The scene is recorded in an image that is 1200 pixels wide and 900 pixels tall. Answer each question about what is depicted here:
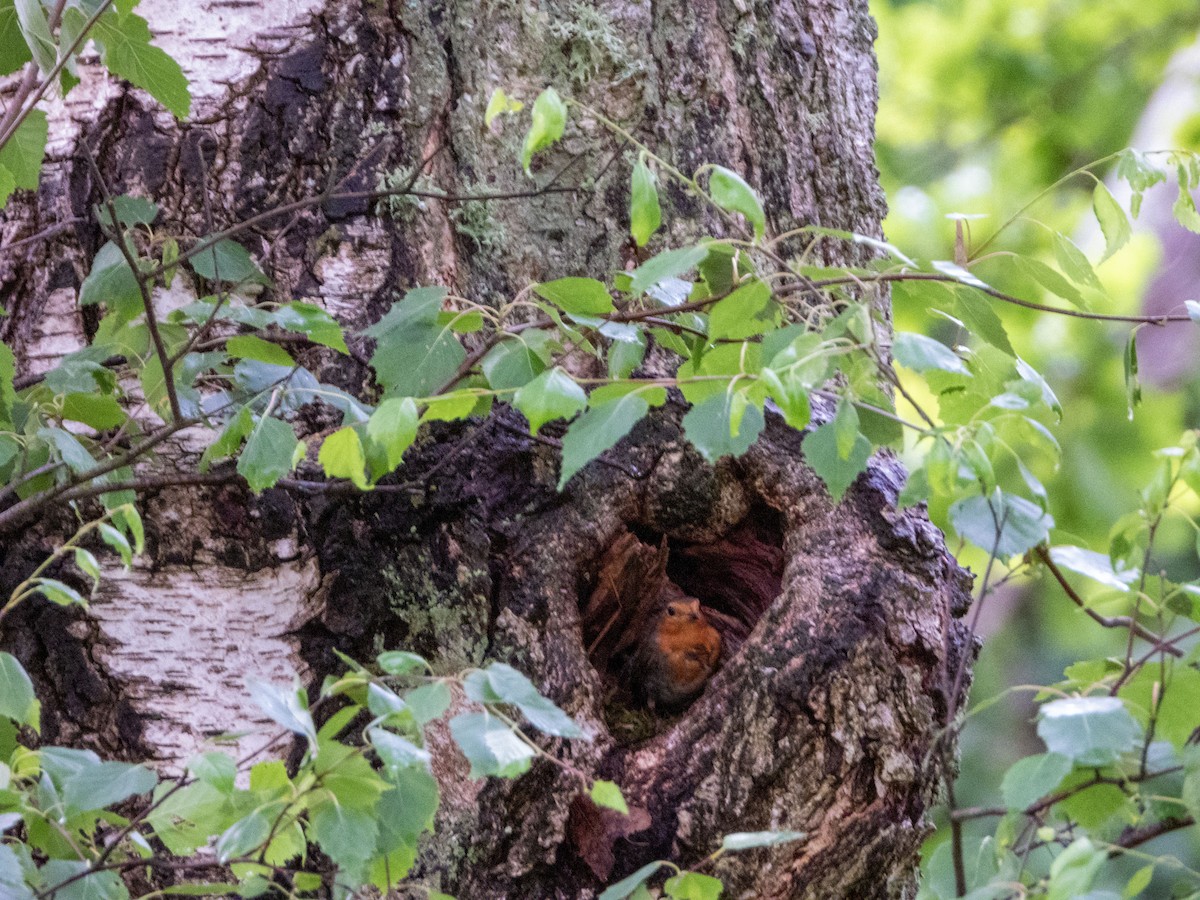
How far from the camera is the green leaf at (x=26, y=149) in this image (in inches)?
59.0

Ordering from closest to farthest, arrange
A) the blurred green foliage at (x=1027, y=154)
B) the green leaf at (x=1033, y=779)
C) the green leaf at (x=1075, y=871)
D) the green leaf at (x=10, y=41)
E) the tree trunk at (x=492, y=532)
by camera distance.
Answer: the green leaf at (x=1075, y=871), the green leaf at (x=1033, y=779), the green leaf at (x=10, y=41), the tree trunk at (x=492, y=532), the blurred green foliage at (x=1027, y=154)

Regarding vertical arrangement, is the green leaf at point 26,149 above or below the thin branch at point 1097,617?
above

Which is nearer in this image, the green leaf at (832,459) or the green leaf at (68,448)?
the green leaf at (832,459)

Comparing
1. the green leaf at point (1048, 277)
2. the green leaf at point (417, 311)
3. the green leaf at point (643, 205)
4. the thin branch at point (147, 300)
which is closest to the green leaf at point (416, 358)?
the green leaf at point (417, 311)

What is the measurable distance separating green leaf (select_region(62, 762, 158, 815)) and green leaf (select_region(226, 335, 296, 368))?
0.51 metres

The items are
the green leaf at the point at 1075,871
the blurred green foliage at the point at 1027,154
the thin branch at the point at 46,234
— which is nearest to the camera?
the green leaf at the point at 1075,871

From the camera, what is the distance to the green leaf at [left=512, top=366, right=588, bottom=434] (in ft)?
3.51

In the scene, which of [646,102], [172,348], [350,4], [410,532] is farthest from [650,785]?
[350,4]

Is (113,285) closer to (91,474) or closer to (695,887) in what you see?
(91,474)

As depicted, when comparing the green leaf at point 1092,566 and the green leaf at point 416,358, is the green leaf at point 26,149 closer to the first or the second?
the green leaf at point 416,358

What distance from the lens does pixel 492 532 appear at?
5.52 ft

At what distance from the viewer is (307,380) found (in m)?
1.42

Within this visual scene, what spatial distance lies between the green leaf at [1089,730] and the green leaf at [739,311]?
0.44m

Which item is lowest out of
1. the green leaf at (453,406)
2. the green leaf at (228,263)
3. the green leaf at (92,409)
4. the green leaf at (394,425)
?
the green leaf at (92,409)
